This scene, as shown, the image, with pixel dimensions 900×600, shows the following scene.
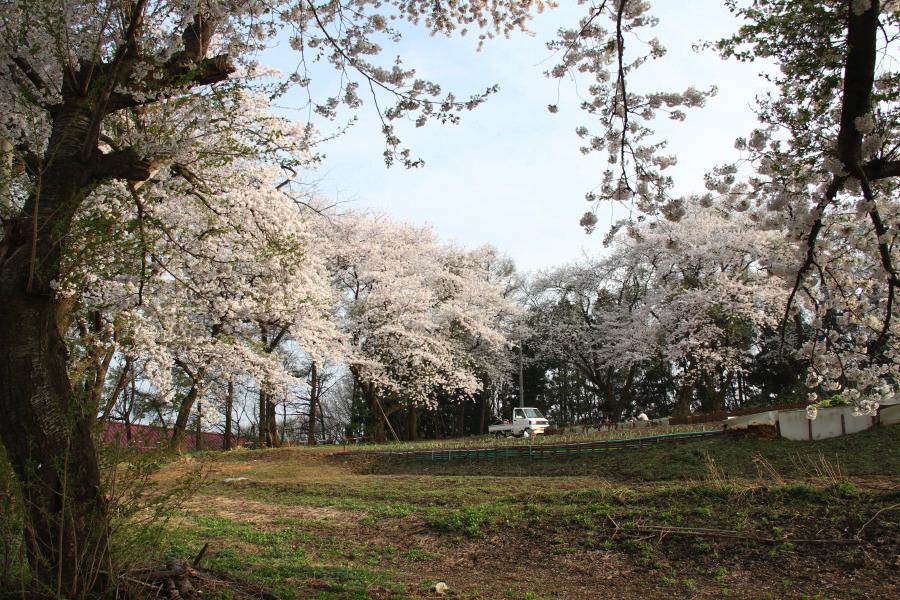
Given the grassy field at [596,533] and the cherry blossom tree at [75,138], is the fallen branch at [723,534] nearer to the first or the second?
the grassy field at [596,533]

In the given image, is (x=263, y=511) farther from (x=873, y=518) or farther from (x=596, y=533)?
(x=873, y=518)

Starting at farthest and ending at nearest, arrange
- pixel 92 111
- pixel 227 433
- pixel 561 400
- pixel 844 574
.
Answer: pixel 561 400 < pixel 227 433 < pixel 844 574 < pixel 92 111

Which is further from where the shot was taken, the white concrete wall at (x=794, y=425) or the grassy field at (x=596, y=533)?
the white concrete wall at (x=794, y=425)

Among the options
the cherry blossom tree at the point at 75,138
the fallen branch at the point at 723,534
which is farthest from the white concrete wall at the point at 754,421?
the cherry blossom tree at the point at 75,138

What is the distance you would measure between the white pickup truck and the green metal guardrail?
745 cm

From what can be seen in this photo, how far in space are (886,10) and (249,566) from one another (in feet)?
21.2

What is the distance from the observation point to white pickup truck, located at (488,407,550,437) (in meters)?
23.4

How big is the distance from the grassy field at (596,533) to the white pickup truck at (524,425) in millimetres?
12857

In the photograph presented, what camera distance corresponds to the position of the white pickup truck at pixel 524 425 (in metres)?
23.4

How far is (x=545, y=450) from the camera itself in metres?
13.7

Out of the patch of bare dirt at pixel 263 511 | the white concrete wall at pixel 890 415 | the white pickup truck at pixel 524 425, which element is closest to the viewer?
the patch of bare dirt at pixel 263 511

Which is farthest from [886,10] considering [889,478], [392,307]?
[392,307]

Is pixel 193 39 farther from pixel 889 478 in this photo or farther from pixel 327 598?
pixel 889 478

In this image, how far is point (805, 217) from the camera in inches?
190
